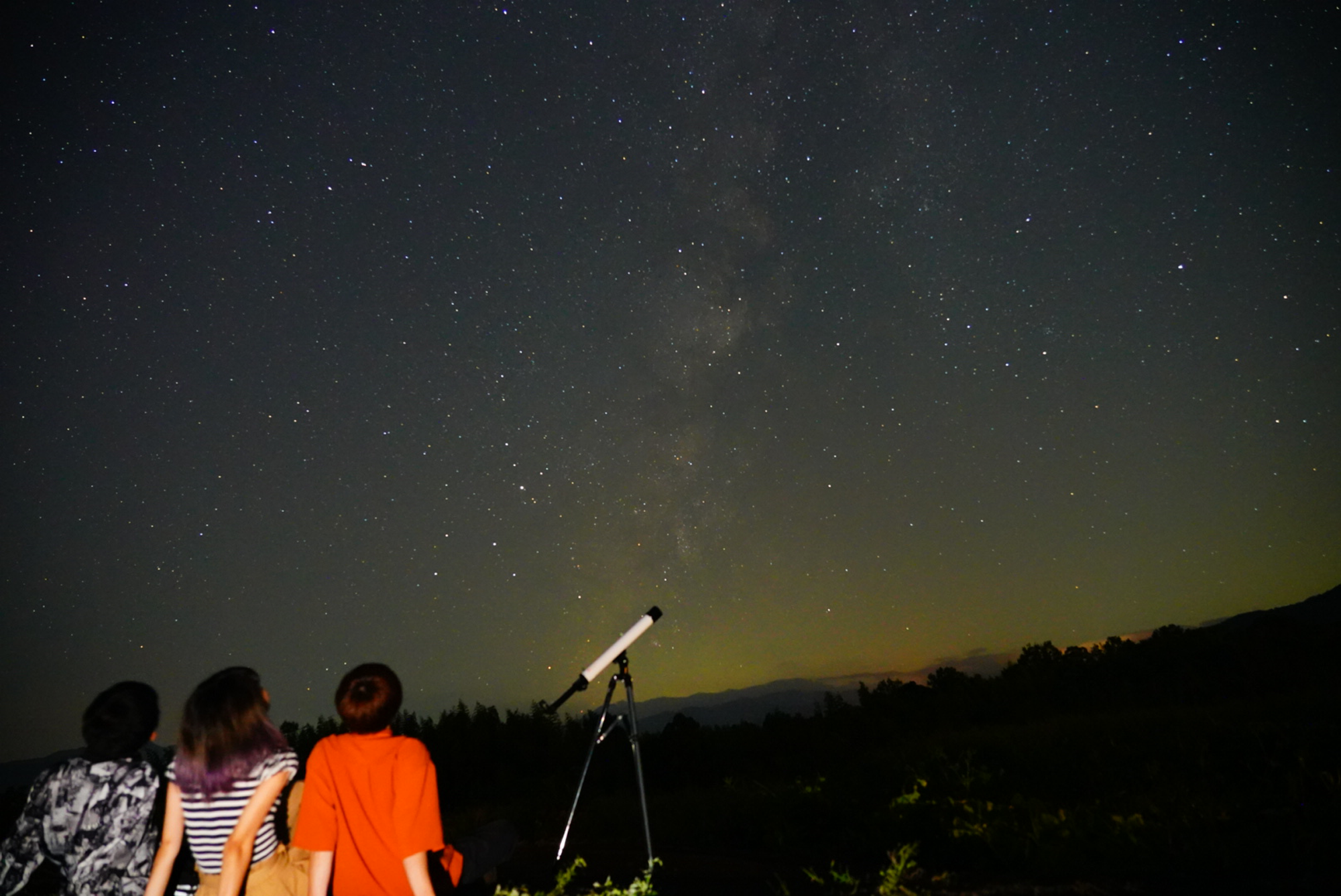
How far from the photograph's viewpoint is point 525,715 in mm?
15594

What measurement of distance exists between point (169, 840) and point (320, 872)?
74cm

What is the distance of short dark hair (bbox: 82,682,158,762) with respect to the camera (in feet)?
10.6

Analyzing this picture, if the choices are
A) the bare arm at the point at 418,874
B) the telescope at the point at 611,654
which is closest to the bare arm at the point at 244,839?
the bare arm at the point at 418,874

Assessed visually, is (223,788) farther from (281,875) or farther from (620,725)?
(620,725)

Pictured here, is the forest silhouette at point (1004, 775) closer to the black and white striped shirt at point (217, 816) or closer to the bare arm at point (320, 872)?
the bare arm at point (320, 872)

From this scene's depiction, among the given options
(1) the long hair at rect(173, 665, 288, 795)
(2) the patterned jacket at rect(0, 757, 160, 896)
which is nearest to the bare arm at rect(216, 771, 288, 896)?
(1) the long hair at rect(173, 665, 288, 795)

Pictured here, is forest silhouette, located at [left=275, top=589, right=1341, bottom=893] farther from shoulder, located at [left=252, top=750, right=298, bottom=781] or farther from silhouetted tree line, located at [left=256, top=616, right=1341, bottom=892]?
shoulder, located at [left=252, top=750, right=298, bottom=781]

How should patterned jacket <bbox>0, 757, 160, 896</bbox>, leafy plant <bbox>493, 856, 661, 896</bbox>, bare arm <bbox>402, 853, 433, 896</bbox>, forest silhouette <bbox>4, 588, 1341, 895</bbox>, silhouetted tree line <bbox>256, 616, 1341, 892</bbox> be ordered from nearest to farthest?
bare arm <bbox>402, 853, 433, 896</bbox> → patterned jacket <bbox>0, 757, 160, 896</bbox> → leafy plant <bbox>493, 856, 661, 896</bbox> → forest silhouette <bbox>4, 588, 1341, 895</bbox> → silhouetted tree line <bbox>256, 616, 1341, 892</bbox>

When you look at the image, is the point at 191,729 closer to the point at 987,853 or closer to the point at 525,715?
the point at 987,853

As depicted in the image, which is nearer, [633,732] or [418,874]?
[418,874]

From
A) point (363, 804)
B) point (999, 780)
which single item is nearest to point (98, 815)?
point (363, 804)

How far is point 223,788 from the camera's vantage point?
2939mm

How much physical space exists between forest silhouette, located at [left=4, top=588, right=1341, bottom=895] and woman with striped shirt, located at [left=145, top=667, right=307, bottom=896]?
2.85 meters

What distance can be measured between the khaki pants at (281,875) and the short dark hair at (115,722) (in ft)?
2.26
